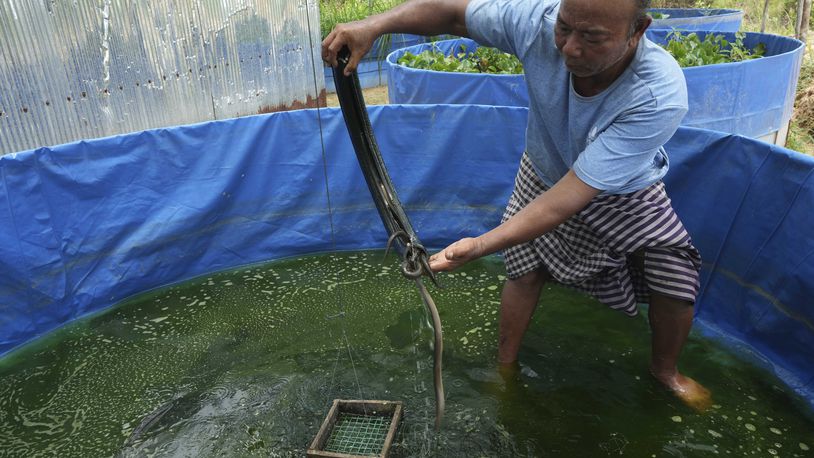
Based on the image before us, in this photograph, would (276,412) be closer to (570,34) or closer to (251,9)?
(570,34)

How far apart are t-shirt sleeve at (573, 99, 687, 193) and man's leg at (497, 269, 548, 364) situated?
0.64 m

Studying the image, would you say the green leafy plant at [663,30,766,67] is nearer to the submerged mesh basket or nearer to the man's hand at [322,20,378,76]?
the man's hand at [322,20,378,76]

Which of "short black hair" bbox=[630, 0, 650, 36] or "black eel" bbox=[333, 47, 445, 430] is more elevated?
"short black hair" bbox=[630, 0, 650, 36]

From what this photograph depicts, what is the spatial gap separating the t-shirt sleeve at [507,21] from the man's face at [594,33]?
0.25 m

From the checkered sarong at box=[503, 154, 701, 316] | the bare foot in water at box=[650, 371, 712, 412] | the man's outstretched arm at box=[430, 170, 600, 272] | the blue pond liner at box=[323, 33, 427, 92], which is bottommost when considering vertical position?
the bare foot in water at box=[650, 371, 712, 412]

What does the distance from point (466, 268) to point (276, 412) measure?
1401mm

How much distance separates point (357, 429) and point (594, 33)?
152 centimetres

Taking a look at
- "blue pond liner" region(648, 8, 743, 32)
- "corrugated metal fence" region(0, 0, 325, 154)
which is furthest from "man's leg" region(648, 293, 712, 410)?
"blue pond liner" region(648, 8, 743, 32)

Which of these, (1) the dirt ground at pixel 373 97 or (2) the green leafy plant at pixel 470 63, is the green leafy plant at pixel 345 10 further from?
(2) the green leafy plant at pixel 470 63

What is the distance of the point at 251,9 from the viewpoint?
5594 mm

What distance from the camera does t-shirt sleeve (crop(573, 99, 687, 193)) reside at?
1697mm

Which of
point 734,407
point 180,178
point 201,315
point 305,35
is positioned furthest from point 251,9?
point 734,407

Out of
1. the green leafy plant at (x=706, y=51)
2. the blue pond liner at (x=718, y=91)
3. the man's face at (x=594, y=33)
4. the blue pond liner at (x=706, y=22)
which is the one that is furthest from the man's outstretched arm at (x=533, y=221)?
the blue pond liner at (x=706, y=22)

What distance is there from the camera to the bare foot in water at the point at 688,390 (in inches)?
89.8
